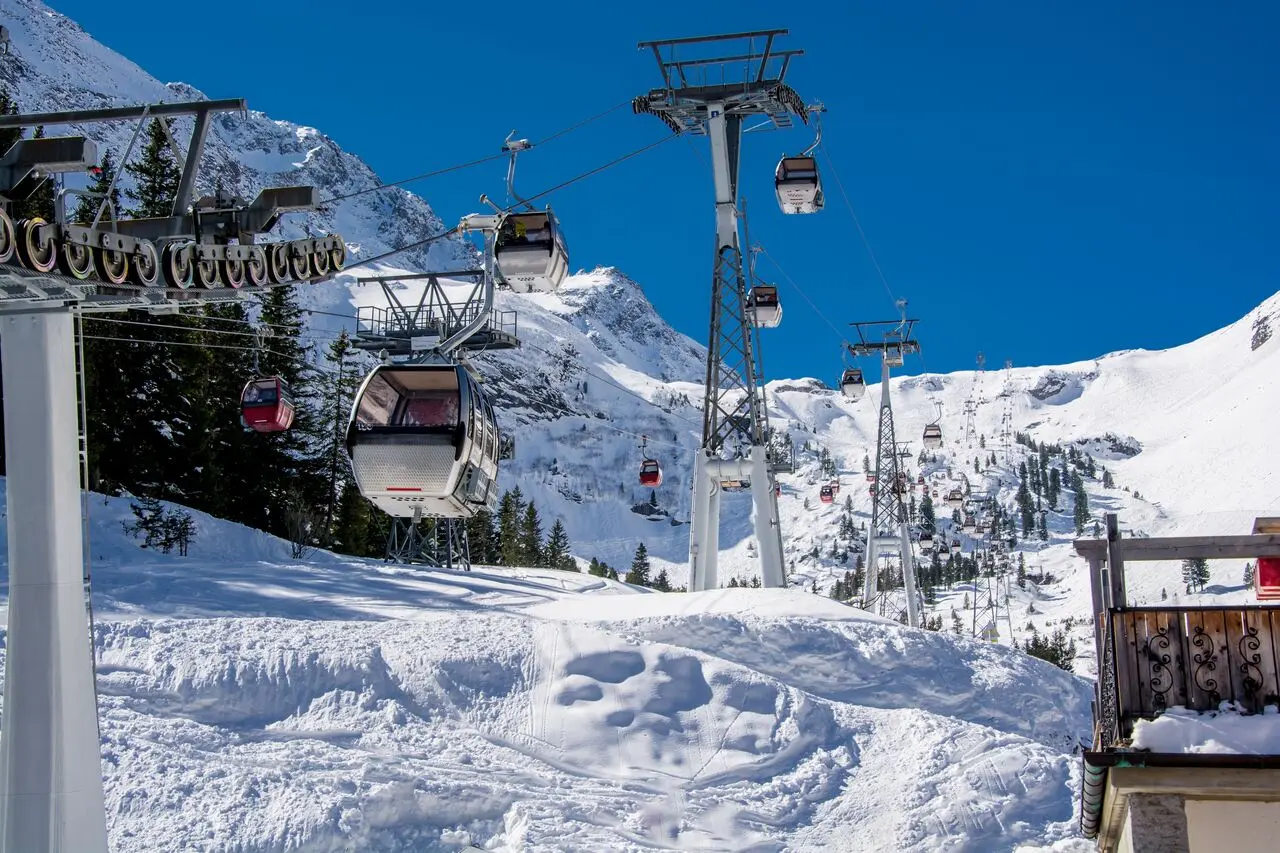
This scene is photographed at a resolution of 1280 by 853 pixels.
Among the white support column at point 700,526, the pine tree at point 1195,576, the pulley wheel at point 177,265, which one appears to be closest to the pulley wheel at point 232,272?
the pulley wheel at point 177,265

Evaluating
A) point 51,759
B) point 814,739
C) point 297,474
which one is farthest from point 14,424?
point 297,474

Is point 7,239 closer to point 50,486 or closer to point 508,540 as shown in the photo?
point 50,486

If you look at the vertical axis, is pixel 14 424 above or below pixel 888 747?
above

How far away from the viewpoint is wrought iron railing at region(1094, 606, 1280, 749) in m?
8.35

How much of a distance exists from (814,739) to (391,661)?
17.1ft

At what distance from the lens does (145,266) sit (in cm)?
1084

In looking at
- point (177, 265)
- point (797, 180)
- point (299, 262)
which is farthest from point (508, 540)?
point (177, 265)

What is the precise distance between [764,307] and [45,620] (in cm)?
1683

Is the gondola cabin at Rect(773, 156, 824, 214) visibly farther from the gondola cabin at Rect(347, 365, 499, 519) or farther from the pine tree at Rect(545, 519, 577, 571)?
the pine tree at Rect(545, 519, 577, 571)

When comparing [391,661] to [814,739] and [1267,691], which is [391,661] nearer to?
[814,739]

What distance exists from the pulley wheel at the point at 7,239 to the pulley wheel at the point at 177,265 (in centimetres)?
153

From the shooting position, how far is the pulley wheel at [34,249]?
9594mm

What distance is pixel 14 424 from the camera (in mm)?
10375

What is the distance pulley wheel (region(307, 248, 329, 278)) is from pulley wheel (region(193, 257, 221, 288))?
1.10 m
